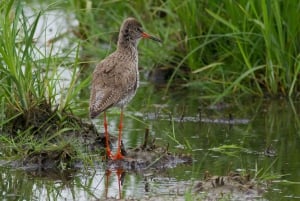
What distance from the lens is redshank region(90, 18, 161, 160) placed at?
8.43 meters

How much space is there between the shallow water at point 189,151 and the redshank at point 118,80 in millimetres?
279

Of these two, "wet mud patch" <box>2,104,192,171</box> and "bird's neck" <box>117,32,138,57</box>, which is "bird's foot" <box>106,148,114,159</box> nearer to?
"wet mud patch" <box>2,104,192,171</box>

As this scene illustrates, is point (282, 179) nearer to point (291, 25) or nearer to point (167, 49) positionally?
point (291, 25)

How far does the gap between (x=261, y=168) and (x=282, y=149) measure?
847 millimetres

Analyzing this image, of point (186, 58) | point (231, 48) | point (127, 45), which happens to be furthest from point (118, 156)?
point (231, 48)

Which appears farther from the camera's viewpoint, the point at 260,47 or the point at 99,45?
the point at 99,45

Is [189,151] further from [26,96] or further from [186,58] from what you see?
[186,58]

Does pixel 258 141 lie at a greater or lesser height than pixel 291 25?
lesser

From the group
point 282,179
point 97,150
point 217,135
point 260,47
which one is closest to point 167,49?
point 260,47

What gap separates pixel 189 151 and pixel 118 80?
2.78 ft

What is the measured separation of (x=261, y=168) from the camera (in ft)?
26.4

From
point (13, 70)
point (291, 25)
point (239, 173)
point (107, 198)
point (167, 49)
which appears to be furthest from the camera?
point (167, 49)

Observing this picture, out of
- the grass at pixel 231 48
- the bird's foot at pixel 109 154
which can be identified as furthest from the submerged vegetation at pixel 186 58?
the bird's foot at pixel 109 154

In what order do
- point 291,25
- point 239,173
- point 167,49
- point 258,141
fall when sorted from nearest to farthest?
point 239,173
point 258,141
point 291,25
point 167,49
